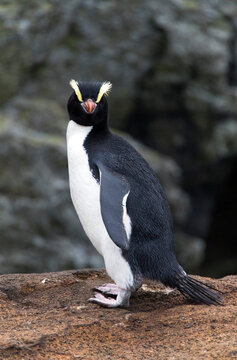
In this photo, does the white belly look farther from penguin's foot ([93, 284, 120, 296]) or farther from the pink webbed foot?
penguin's foot ([93, 284, 120, 296])

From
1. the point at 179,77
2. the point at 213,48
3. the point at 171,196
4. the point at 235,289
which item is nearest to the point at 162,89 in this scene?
the point at 179,77

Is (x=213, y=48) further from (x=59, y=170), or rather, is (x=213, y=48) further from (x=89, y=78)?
(x=59, y=170)

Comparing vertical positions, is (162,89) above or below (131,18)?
below

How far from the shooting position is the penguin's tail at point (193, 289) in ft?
10.7

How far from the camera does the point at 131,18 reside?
7.41 metres

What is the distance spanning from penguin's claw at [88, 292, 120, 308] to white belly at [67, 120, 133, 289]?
0.37ft

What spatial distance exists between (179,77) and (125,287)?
182 inches

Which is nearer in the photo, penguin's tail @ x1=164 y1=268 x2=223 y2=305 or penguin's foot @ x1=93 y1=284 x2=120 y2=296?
penguin's tail @ x1=164 y1=268 x2=223 y2=305

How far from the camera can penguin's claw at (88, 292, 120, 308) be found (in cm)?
331

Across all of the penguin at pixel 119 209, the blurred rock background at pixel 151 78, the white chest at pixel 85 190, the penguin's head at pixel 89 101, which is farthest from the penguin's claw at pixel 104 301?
the blurred rock background at pixel 151 78

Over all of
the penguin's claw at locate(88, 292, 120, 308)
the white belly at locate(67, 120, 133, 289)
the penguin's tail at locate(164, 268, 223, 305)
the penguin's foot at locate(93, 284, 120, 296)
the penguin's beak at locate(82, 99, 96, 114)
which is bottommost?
the penguin's foot at locate(93, 284, 120, 296)

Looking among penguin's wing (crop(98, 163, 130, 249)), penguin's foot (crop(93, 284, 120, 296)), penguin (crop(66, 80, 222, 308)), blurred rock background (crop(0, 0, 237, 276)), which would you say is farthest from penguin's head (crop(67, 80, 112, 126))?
blurred rock background (crop(0, 0, 237, 276))

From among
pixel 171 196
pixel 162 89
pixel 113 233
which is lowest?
pixel 171 196

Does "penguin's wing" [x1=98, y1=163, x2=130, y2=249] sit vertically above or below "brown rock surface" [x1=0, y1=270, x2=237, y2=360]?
above
